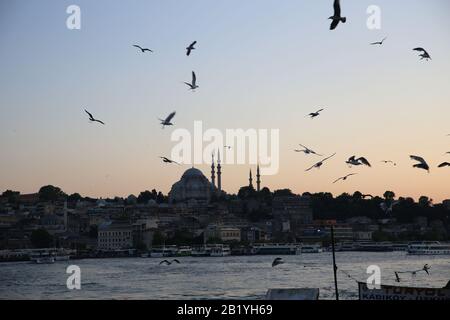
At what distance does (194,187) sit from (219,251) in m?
16.2

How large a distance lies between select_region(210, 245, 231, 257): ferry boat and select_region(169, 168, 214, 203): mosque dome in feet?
44.6

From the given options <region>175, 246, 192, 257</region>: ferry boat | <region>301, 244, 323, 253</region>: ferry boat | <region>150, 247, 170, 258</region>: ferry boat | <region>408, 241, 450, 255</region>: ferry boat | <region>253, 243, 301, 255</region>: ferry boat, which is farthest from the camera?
<region>301, 244, 323, 253</region>: ferry boat

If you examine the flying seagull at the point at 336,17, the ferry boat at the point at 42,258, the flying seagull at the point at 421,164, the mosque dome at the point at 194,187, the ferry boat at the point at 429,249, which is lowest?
the ferry boat at the point at 42,258

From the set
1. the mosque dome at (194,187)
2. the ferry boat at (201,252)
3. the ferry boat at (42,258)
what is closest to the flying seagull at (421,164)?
the ferry boat at (42,258)

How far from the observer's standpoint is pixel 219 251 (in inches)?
1312

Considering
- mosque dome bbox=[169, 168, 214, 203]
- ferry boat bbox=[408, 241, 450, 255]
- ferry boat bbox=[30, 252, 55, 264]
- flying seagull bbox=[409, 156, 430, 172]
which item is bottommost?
ferry boat bbox=[30, 252, 55, 264]

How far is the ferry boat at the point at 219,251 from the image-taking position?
32.7m

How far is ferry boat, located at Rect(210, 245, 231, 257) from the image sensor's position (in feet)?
107

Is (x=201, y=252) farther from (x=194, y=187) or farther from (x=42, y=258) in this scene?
(x=194, y=187)

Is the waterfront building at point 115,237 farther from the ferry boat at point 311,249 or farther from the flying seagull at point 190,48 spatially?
the flying seagull at point 190,48

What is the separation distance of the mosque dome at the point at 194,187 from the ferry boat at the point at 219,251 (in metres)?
13.6

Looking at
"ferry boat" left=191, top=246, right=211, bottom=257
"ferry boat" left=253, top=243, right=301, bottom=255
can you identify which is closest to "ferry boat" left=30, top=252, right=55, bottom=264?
"ferry boat" left=191, top=246, right=211, bottom=257

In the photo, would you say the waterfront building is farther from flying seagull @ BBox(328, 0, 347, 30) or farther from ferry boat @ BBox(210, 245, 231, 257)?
flying seagull @ BBox(328, 0, 347, 30)

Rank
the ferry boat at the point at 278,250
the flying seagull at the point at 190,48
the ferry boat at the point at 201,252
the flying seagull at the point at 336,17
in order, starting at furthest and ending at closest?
the ferry boat at the point at 278,250 < the ferry boat at the point at 201,252 < the flying seagull at the point at 190,48 < the flying seagull at the point at 336,17
